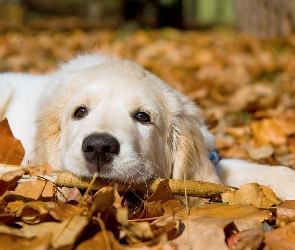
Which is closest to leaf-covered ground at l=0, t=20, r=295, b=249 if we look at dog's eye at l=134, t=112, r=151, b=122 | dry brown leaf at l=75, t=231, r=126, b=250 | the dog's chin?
dry brown leaf at l=75, t=231, r=126, b=250

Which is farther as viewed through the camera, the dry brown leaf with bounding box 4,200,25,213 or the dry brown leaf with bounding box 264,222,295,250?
the dry brown leaf with bounding box 4,200,25,213

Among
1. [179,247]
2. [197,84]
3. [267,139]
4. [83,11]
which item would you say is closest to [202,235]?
[179,247]

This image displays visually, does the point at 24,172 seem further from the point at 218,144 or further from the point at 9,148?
the point at 218,144

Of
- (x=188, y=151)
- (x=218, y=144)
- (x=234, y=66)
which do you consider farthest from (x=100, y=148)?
(x=234, y=66)

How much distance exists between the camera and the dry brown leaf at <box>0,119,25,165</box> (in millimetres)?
3088

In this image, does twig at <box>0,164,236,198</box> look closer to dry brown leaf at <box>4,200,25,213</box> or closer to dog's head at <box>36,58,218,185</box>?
dog's head at <box>36,58,218,185</box>

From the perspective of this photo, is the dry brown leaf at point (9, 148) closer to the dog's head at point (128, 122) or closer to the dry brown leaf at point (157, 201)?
the dog's head at point (128, 122)

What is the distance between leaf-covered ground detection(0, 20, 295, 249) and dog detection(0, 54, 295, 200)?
304mm

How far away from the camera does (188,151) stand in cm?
347

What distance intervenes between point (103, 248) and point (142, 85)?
154 cm

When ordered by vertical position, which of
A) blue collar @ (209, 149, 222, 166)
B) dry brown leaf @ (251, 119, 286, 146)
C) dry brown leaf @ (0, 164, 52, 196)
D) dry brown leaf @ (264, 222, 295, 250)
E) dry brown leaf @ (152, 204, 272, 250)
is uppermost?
dry brown leaf @ (0, 164, 52, 196)

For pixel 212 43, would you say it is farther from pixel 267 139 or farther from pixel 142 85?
pixel 142 85

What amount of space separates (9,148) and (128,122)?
0.71 meters

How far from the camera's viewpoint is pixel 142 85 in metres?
3.43
